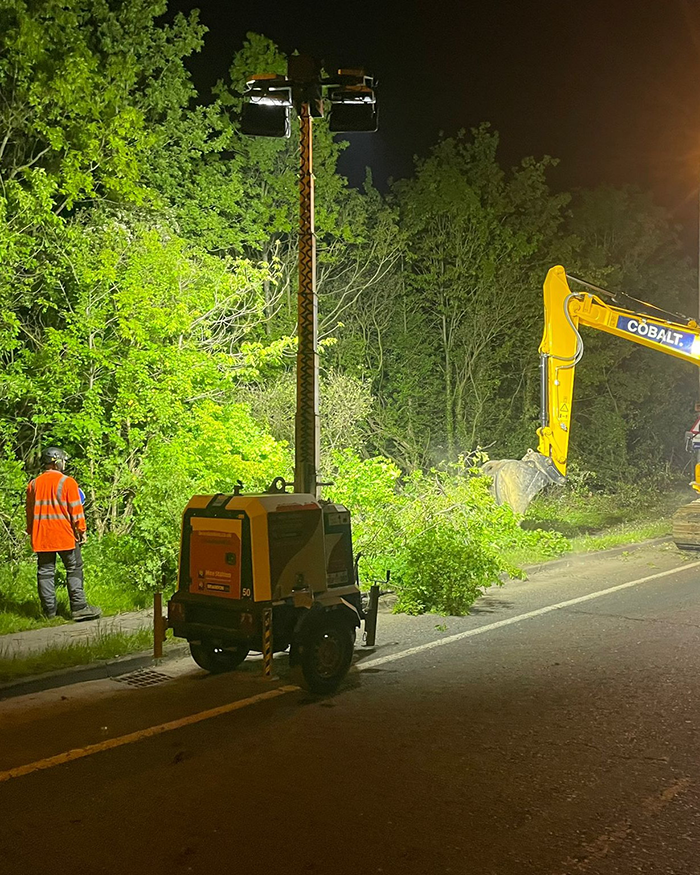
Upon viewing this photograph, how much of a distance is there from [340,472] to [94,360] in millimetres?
3679

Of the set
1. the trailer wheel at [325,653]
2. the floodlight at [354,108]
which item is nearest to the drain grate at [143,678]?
the trailer wheel at [325,653]

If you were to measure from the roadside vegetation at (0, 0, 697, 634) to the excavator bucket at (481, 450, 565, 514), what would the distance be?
2.59ft

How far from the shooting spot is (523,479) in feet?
50.1

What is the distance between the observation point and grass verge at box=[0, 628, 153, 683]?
7536 millimetres

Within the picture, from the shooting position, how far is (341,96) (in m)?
9.74

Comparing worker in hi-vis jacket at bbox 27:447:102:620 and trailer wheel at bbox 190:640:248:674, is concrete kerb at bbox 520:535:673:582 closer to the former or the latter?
trailer wheel at bbox 190:640:248:674

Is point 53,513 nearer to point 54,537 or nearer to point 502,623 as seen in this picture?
point 54,537

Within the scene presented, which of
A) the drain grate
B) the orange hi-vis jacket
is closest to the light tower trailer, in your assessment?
the drain grate

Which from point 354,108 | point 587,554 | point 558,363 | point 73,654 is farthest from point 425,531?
point 558,363

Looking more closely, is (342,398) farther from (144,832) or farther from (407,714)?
(144,832)

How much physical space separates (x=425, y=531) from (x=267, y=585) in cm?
481

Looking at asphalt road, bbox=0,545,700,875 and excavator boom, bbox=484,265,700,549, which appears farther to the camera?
excavator boom, bbox=484,265,700,549

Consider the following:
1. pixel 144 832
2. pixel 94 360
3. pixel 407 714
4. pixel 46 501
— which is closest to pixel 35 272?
pixel 94 360

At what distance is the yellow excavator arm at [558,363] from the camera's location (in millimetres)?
15148
